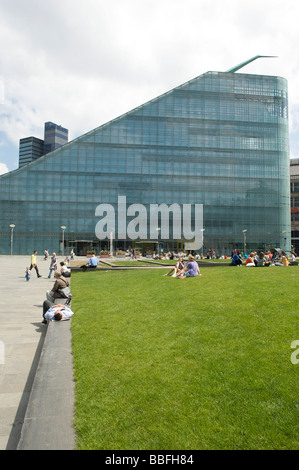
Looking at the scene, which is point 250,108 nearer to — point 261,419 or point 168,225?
point 168,225

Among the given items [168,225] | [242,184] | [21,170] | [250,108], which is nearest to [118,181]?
[168,225]

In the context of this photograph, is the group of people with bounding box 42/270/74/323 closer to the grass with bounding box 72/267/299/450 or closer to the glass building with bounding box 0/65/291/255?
the grass with bounding box 72/267/299/450

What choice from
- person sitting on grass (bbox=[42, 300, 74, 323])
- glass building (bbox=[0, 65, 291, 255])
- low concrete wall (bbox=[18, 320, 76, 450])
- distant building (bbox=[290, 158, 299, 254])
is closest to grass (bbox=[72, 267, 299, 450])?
low concrete wall (bbox=[18, 320, 76, 450])

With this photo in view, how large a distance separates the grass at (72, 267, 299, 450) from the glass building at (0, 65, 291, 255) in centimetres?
6609

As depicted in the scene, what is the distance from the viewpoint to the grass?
3.70 meters

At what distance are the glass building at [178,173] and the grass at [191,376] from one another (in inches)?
2602

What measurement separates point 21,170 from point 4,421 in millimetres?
75851

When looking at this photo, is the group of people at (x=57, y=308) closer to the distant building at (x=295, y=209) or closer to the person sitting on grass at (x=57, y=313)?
the person sitting on grass at (x=57, y=313)

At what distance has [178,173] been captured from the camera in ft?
251

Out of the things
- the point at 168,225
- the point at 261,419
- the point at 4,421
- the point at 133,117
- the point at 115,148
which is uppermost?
the point at 133,117

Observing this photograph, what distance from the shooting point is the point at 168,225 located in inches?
2985

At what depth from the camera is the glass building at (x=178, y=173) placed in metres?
73.8

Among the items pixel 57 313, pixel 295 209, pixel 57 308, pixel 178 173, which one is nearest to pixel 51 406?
pixel 57 313

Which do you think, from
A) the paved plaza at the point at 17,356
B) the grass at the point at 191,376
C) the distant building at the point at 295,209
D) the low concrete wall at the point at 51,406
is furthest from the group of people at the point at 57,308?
the distant building at the point at 295,209
